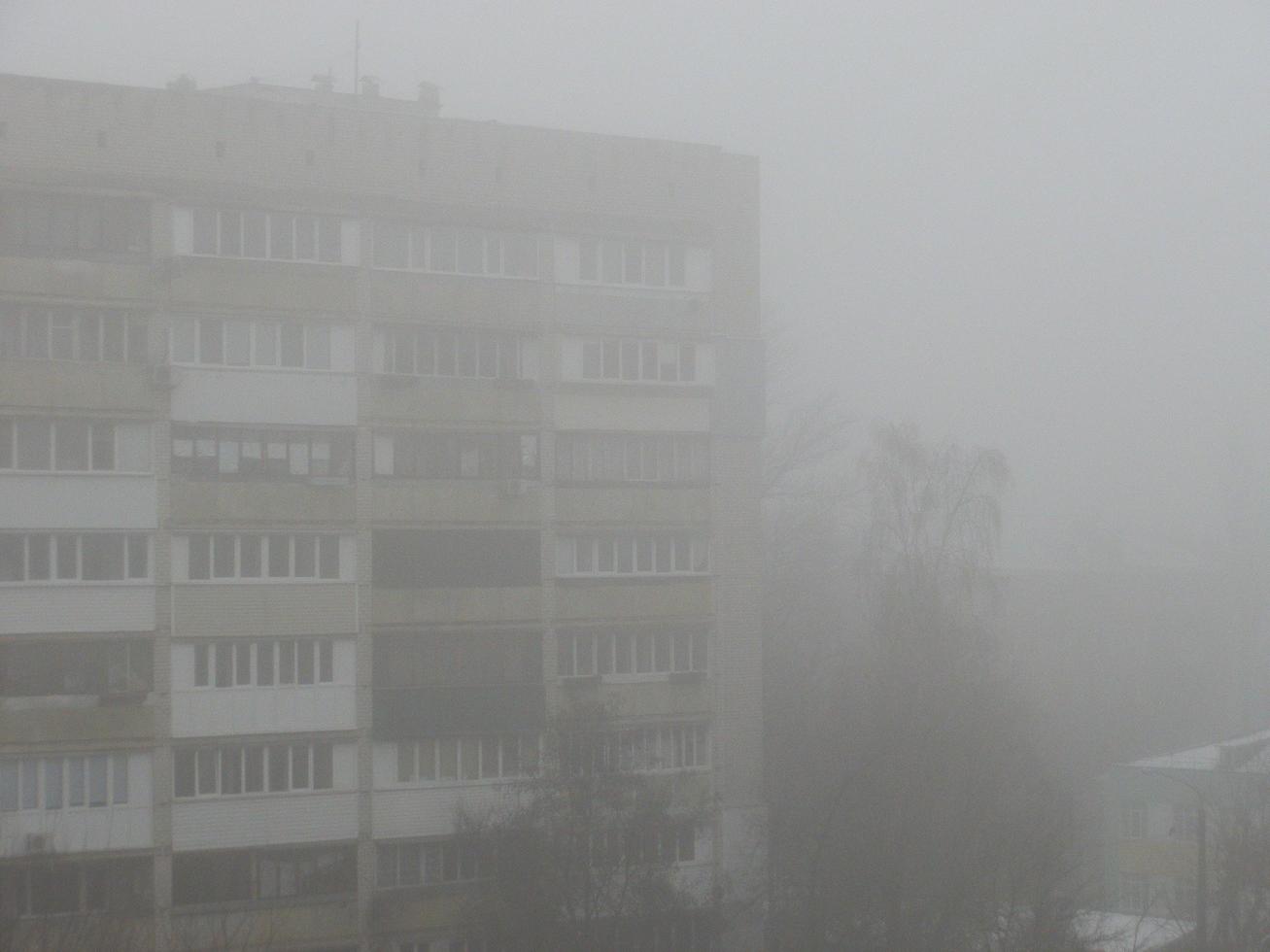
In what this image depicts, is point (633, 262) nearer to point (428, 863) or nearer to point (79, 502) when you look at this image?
point (79, 502)

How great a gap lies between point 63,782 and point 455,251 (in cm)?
998

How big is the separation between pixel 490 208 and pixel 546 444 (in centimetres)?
387

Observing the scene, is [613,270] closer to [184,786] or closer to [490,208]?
[490,208]

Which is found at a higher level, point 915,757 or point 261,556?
point 261,556

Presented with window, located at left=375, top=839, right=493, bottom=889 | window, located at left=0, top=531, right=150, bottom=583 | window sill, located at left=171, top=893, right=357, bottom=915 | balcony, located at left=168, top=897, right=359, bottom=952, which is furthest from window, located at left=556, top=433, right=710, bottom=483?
balcony, located at left=168, top=897, right=359, bottom=952

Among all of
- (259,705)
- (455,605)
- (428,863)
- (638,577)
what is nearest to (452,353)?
(455,605)

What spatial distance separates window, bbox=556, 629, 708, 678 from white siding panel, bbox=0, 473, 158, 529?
6.84m

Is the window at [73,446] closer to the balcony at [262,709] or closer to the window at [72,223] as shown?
the window at [72,223]

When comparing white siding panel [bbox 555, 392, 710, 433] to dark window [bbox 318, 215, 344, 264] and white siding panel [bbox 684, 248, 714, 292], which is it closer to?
white siding panel [bbox 684, 248, 714, 292]

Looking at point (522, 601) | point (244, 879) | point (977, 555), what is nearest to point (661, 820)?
point (522, 601)

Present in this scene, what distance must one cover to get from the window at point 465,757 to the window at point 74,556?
195 inches

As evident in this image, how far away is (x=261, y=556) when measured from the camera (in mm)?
24891

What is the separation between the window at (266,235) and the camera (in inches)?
963

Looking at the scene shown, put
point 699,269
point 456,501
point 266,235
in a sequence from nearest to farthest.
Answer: point 266,235, point 456,501, point 699,269
